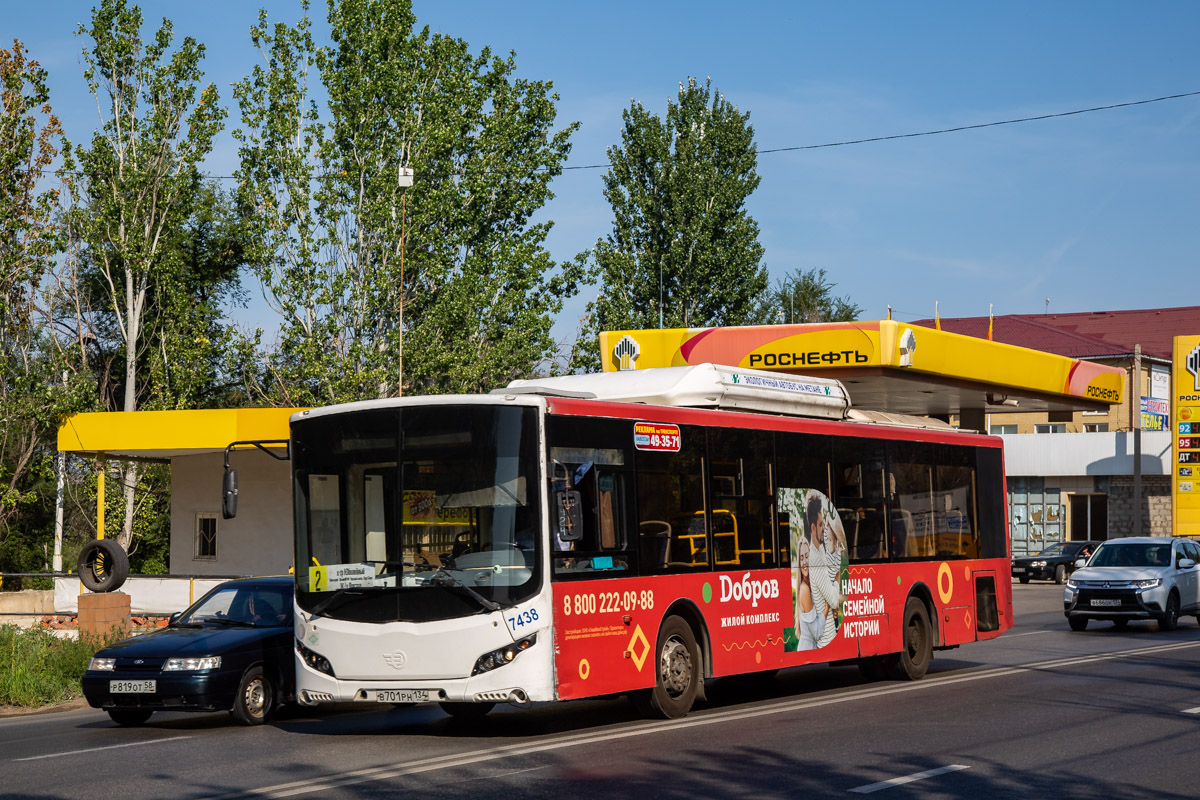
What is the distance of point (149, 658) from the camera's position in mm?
13078

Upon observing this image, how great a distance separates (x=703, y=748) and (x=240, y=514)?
1009 inches

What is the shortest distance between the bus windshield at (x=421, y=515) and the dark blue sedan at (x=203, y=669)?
1.37 metres

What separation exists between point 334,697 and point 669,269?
3264 cm

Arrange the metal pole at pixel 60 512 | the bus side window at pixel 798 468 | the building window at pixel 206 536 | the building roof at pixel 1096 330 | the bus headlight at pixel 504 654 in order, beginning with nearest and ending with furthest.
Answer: the bus headlight at pixel 504 654 → the bus side window at pixel 798 468 → the building window at pixel 206 536 → the metal pole at pixel 60 512 → the building roof at pixel 1096 330

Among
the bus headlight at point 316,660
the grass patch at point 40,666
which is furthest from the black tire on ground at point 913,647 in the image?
the grass patch at point 40,666

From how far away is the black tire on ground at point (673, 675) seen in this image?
12633 millimetres

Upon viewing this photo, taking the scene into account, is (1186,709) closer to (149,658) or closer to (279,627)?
(279,627)

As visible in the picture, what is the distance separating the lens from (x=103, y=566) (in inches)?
840

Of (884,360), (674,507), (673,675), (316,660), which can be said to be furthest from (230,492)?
(884,360)

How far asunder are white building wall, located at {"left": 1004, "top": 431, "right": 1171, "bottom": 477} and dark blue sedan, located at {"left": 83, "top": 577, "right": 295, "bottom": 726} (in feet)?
141

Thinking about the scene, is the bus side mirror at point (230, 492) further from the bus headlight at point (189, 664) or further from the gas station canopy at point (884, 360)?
the gas station canopy at point (884, 360)

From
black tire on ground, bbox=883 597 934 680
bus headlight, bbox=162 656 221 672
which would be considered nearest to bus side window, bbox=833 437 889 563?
black tire on ground, bbox=883 597 934 680

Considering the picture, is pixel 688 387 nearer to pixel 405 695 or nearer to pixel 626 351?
pixel 405 695

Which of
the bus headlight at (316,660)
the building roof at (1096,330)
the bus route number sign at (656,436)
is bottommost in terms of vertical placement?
the bus headlight at (316,660)
